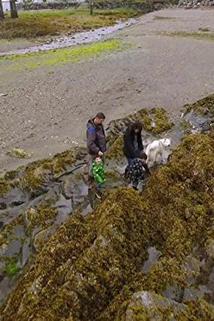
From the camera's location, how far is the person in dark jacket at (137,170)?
42.8ft

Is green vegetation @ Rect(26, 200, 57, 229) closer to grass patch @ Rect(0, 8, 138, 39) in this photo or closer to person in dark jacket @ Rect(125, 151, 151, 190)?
person in dark jacket @ Rect(125, 151, 151, 190)

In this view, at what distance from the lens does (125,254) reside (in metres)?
9.26

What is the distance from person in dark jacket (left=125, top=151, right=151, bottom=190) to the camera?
13.1 metres

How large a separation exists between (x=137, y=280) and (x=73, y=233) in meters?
1.95

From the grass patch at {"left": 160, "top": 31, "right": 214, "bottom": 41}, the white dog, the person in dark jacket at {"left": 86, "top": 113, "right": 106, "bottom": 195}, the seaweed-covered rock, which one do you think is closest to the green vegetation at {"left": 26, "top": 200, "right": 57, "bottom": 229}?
the person in dark jacket at {"left": 86, "top": 113, "right": 106, "bottom": 195}

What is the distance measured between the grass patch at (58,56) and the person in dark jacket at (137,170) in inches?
905

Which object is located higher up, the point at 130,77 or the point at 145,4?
the point at 130,77

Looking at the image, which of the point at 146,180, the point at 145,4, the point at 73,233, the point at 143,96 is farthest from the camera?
the point at 145,4

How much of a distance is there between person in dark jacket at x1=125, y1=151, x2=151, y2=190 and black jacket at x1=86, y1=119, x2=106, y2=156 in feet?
3.43

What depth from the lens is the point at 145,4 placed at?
73188 mm

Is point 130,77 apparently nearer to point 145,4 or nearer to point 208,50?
point 208,50

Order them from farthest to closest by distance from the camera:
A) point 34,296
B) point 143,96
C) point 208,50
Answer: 1. point 208,50
2. point 143,96
3. point 34,296

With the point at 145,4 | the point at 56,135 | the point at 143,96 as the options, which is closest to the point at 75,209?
the point at 56,135

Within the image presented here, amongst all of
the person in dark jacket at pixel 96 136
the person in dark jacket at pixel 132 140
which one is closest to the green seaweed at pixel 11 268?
the person in dark jacket at pixel 96 136
